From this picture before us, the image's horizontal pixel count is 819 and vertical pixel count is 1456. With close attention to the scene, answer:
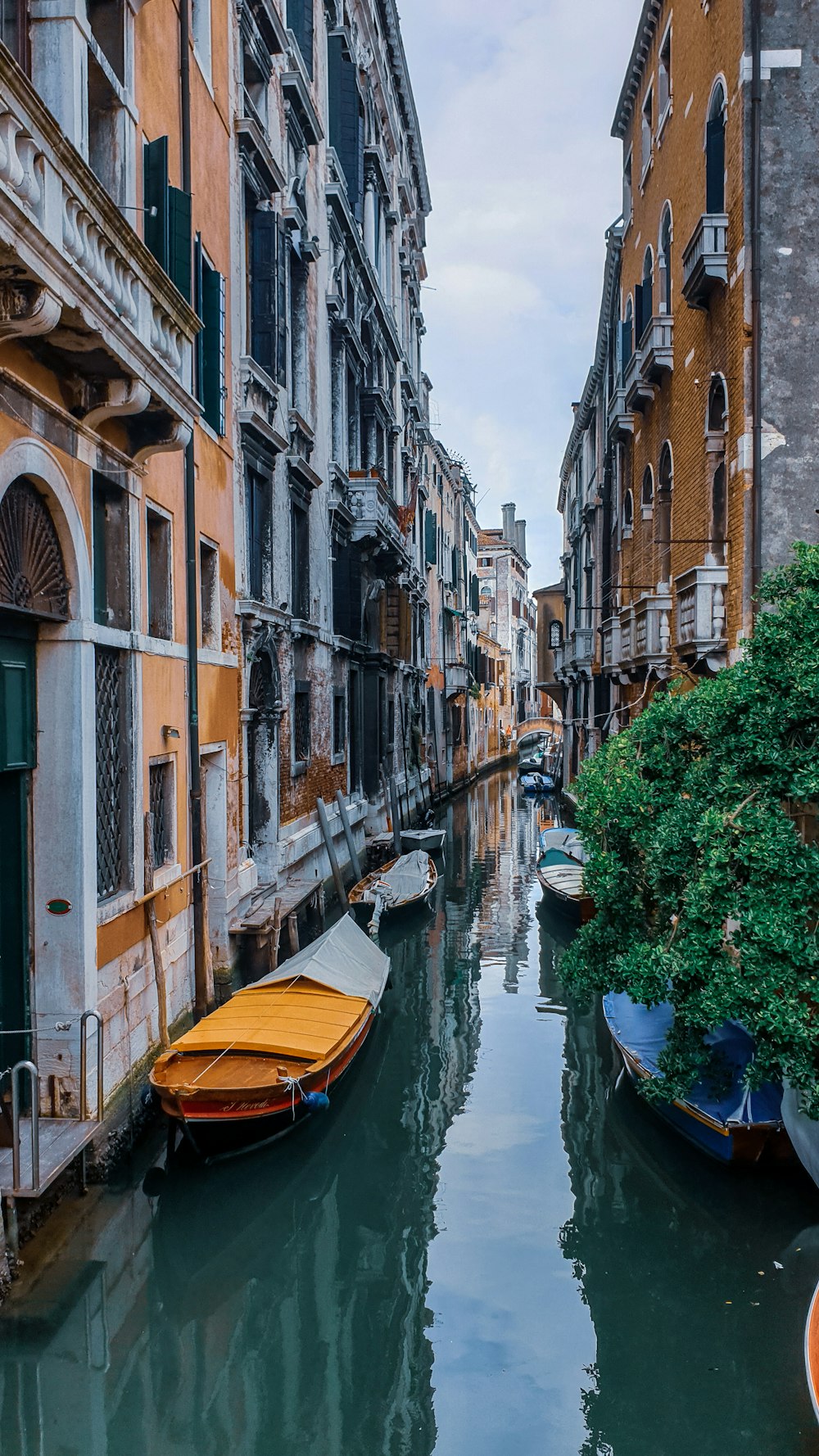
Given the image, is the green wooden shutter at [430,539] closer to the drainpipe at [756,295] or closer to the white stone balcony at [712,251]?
the white stone balcony at [712,251]

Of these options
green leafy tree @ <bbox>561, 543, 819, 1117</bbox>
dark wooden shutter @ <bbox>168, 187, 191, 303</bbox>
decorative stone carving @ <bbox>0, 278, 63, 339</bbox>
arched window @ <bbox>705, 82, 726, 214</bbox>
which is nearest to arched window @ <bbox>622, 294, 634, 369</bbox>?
arched window @ <bbox>705, 82, 726, 214</bbox>

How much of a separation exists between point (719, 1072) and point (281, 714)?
24.2 ft

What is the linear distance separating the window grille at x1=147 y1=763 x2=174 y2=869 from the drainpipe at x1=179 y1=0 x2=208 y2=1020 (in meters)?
0.35

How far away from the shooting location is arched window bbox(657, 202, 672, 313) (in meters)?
13.8

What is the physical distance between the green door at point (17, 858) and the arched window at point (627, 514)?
12.7 meters

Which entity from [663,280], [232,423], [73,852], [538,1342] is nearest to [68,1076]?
[73,852]

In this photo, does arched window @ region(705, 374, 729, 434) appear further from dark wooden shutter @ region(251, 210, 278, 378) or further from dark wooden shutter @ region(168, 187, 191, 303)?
dark wooden shutter @ region(168, 187, 191, 303)

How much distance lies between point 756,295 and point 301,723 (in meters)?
7.76

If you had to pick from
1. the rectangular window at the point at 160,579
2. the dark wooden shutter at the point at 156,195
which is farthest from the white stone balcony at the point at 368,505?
the dark wooden shutter at the point at 156,195

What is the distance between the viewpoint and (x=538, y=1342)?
5.60 meters

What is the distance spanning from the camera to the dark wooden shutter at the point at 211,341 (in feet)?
31.7

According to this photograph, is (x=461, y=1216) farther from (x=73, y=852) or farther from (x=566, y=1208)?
(x=73, y=852)

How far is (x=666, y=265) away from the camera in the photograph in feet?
45.9

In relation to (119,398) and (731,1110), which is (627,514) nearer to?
(731,1110)
